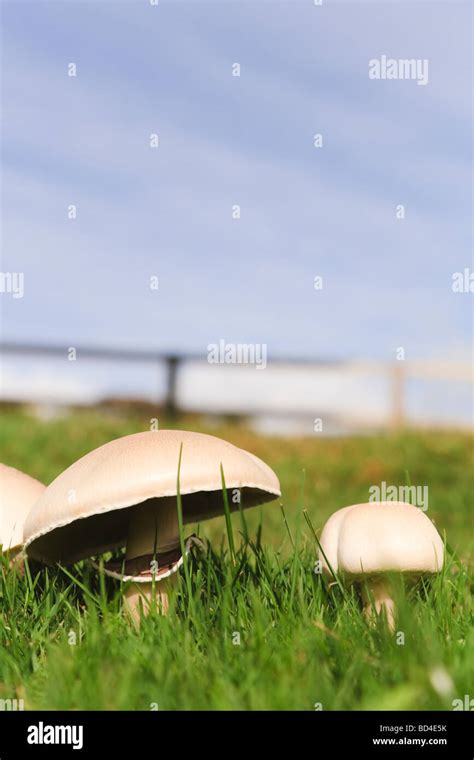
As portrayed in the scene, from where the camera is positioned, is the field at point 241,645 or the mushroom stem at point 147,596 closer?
the field at point 241,645

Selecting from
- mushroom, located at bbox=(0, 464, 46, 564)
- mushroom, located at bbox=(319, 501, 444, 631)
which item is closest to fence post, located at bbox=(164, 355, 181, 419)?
mushroom, located at bbox=(0, 464, 46, 564)

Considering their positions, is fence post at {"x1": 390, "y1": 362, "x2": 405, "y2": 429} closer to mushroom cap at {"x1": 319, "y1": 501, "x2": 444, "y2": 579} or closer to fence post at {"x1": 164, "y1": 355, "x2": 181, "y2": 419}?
fence post at {"x1": 164, "y1": 355, "x2": 181, "y2": 419}

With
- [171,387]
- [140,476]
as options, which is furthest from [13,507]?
[171,387]

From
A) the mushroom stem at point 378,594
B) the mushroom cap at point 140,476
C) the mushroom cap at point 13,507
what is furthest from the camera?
the mushroom cap at point 13,507

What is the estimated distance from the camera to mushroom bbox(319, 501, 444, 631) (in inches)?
118

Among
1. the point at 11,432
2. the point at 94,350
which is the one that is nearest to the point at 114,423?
the point at 11,432

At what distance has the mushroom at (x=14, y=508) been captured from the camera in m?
3.59

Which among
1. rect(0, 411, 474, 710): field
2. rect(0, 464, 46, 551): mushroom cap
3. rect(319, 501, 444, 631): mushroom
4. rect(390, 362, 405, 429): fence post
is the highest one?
rect(390, 362, 405, 429): fence post

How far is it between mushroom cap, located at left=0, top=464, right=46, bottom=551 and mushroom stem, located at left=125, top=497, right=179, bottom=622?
60 centimetres

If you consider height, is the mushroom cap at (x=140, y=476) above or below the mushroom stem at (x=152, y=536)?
above

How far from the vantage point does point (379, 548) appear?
2982 millimetres

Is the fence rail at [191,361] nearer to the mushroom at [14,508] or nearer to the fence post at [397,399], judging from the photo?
the fence post at [397,399]

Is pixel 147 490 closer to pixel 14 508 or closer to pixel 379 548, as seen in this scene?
pixel 379 548

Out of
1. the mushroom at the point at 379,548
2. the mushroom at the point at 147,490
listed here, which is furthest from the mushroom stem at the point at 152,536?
the mushroom at the point at 379,548
